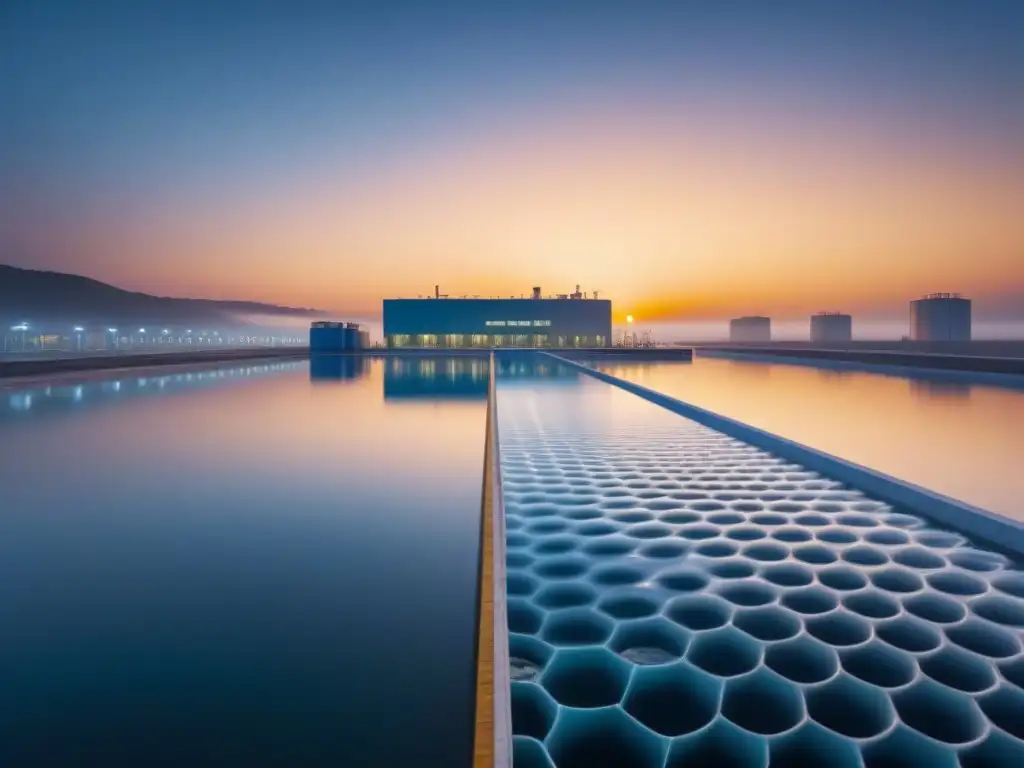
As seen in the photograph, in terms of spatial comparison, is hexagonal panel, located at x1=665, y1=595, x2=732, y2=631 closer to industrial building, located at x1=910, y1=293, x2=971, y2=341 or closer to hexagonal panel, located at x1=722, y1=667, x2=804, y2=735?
hexagonal panel, located at x1=722, y1=667, x2=804, y2=735

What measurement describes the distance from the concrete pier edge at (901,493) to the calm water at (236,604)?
393 centimetres

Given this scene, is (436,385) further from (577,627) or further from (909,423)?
(577,627)

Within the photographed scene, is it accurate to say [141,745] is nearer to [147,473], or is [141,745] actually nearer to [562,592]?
[562,592]

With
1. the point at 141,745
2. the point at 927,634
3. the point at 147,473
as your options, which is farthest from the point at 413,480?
the point at 927,634

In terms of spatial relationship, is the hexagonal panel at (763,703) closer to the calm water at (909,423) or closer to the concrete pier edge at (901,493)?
the concrete pier edge at (901,493)

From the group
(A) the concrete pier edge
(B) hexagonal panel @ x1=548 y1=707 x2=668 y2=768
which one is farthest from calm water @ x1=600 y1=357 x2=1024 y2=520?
(B) hexagonal panel @ x1=548 y1=707 x2=668 y2=768

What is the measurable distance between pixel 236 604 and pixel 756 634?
3.40 m

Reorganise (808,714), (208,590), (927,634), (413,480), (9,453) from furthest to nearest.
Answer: (9,453) → (413,480) → (208,590) → (927,634) → (808,714)

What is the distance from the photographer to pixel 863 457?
862cm

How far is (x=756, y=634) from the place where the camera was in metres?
3.22

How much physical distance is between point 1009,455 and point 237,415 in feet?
47.5

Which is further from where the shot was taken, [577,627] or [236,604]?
[236,604]

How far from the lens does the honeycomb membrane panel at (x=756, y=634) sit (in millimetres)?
2445

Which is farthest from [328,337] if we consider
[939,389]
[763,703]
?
[763,703]
